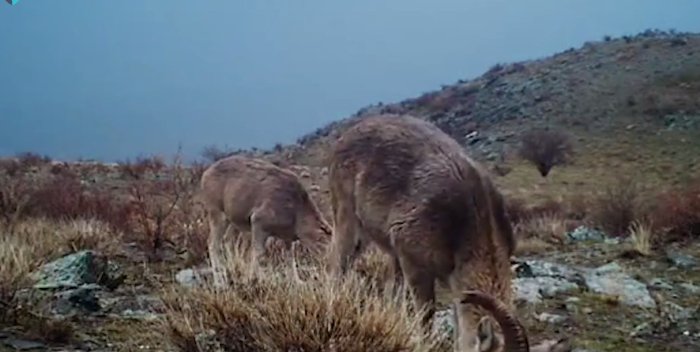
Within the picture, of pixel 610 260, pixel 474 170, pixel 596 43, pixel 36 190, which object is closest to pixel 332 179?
pixel 474 170

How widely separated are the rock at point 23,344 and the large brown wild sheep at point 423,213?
9.49 ft

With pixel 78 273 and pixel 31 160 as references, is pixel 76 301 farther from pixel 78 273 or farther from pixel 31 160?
pixel 31 160

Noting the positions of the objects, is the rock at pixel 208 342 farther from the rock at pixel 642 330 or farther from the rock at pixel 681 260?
the rock at pixel 681 260

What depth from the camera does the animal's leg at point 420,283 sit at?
295 inches

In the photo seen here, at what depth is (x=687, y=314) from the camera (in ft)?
31.3

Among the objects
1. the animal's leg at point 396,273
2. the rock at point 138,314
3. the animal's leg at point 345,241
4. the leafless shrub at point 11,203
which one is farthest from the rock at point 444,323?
the leafless shrub at point 11,203

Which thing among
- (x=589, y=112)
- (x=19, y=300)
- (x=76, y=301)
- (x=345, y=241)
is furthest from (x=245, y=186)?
(x=589, y=112)

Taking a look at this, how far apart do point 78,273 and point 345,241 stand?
10.3 feet

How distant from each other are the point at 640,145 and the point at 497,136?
31.3 ft

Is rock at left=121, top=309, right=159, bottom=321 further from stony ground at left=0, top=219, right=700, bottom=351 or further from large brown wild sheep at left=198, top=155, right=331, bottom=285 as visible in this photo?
large brown wild sheep at left=198, top=155, right=331, bottom=285

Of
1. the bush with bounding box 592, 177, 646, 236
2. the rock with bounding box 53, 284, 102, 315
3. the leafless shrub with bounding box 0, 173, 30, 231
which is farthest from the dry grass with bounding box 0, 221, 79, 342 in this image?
the bush with bounding box 592, 177, 646, 236

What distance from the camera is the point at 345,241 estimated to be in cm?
881

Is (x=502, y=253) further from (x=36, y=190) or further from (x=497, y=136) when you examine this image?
(x=497, y=136)

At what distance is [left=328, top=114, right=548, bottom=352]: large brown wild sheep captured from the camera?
6.82 metres
